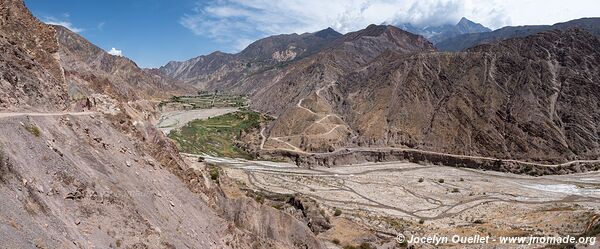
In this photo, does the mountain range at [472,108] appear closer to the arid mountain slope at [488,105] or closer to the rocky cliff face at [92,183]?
the arid mountain slope at [488,105]

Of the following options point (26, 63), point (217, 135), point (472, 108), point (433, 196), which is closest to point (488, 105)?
point (472, 108)

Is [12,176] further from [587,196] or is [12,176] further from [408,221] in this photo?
[587,196]

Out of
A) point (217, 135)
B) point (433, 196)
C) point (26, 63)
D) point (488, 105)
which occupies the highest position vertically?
point (26, 63)

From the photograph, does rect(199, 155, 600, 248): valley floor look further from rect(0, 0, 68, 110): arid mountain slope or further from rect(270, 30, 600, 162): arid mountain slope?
rect(0, 0, 68, 110): arid mountain slope

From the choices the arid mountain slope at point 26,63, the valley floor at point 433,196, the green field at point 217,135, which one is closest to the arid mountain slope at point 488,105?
the valley floor at point 433,196

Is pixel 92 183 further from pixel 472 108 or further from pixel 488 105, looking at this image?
pixel 488 105

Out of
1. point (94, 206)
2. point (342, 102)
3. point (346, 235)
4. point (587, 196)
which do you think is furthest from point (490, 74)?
point (94, 206)
